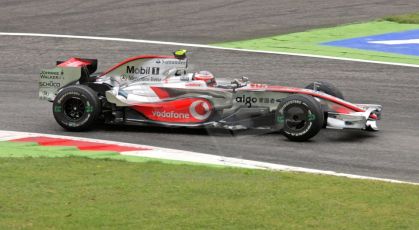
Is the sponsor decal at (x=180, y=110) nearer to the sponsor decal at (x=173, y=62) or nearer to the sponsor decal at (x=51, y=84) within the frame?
the sponsor decal at (x=173, y=62)

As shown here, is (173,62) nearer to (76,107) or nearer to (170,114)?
(170,114)

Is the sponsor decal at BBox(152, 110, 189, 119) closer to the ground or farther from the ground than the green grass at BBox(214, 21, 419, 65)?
closer to the ground

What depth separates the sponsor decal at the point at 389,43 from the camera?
20.5m

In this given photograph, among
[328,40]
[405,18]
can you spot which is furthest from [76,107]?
[405,18]

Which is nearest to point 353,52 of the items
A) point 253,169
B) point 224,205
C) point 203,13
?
point 203,13

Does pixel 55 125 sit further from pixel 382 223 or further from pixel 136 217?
pixel 382 223

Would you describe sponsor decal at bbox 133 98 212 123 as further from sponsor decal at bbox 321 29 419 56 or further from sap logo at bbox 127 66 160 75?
sponsor decal at bbox 321 29 419 56

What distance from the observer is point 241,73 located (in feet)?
60.0

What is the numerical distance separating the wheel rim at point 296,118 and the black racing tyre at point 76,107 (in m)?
2.65

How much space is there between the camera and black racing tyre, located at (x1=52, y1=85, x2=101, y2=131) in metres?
13.4

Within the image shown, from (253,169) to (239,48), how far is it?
10110 mm

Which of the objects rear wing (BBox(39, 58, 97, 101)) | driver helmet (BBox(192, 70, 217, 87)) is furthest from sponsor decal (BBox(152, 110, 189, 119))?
rear wing (BBox(39, 58, 97, 101))

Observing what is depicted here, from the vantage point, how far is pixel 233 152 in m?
12.4

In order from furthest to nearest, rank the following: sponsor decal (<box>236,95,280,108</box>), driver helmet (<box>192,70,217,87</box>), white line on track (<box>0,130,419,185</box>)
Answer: driver helmet (<box>192,70,217,87</box>), sponsor decal (<box>236,95,280,108</box>), white line on track (<box>0,130,419,185</box>)
